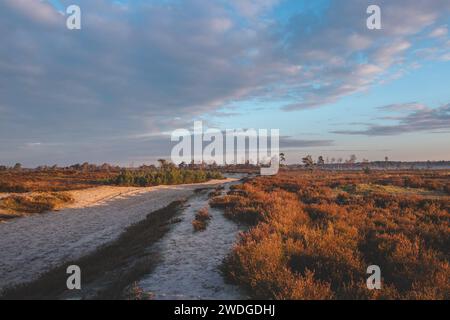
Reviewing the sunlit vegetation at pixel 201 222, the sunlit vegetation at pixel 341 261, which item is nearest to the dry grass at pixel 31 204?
the sunlit vegetation at pixel 201 222

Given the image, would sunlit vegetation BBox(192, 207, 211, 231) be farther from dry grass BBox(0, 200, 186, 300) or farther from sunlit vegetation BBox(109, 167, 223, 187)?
sunlit vegetation BBox(109, 167, 223, 187)

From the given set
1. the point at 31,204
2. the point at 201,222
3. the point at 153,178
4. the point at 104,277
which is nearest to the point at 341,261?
the point at 104,277

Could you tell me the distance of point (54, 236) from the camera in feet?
48.5

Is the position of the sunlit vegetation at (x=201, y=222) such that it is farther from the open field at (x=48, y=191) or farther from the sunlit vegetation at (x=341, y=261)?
the open field at (x=48, y=191)

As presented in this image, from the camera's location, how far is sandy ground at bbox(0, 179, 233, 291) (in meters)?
10.3

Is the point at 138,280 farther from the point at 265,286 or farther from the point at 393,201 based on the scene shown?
the point at 393,201

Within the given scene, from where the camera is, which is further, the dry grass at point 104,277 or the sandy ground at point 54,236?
the sandy ground at point 54,236

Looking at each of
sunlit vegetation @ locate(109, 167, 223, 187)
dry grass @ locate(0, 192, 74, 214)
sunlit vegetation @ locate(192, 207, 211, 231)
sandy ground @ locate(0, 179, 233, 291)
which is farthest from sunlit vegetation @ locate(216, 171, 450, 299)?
sunlit vegetation @ locate(109, 167, 223, 187)

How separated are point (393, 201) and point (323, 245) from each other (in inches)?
467

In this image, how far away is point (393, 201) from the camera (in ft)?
58.2

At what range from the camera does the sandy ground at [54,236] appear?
10336 mm
